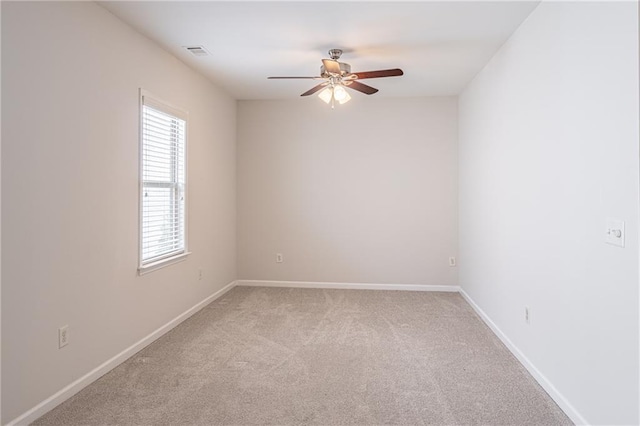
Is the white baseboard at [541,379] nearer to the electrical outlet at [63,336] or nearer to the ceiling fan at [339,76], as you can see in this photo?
the ceiling fan at [339,76]

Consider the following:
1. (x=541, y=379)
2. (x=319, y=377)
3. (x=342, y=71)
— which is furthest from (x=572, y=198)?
(x=342, y=71)

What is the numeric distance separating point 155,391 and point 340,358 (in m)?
1.35

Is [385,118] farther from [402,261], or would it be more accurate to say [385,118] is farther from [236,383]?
[236,383]

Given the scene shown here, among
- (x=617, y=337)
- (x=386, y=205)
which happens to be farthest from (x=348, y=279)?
(x=617, y=337)

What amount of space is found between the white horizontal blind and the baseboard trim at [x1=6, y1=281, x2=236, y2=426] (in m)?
0.65

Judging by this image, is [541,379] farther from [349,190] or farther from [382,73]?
[349,190]

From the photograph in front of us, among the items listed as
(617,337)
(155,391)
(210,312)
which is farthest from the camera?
(210,312)

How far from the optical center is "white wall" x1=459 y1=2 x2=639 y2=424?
1824mm

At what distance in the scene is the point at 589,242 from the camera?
211cm

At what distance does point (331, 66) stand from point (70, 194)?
215 cm

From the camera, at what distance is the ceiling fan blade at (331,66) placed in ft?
10.7

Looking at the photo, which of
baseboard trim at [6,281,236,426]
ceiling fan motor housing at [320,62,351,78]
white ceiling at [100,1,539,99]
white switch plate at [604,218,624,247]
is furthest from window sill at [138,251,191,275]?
white switch plate at [604,218,624,247]

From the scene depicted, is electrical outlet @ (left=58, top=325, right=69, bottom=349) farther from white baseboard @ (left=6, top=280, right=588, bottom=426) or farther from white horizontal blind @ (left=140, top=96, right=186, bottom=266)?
white horizontal blind @ (left=140, top=96, right=186, bottom=266)

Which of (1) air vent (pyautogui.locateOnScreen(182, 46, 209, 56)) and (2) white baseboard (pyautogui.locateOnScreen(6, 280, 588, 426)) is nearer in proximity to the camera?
(2) white baseboard (pyautogui.locateOnScreen(6, 280, 588, 426))
